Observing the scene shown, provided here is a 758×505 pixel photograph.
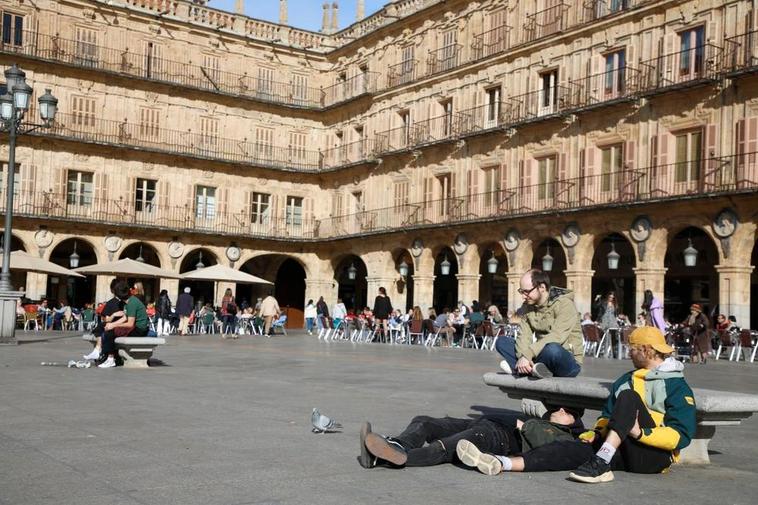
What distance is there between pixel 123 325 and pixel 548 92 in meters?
20.6

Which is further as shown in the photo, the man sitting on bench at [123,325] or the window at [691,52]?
the window at [691,52]

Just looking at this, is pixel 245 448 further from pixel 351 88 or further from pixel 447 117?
pixel 351 88

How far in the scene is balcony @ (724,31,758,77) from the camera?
23391 mm

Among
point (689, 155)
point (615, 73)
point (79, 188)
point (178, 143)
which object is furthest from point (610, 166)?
point (79, 188)

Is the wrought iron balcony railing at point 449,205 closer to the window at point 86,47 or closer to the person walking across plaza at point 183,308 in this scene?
the window at point 86,47

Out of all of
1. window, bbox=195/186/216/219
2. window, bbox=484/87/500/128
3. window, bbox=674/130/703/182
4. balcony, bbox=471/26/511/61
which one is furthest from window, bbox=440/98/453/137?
window, bbox=195/186/216/219

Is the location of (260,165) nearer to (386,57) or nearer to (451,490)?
(386,57)

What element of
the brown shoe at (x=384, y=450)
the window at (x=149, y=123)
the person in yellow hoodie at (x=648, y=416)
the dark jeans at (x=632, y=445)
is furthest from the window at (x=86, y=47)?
the dark jeans at (x=632, y=445)

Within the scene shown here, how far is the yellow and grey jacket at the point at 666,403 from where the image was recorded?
18.5ft

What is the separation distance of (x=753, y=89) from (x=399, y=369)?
14109 millimetres

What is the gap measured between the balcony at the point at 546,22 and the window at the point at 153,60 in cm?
1583

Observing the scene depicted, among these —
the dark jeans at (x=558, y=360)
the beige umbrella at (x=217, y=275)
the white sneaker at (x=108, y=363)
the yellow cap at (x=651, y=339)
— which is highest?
the beige umbrella at (x=217, y=275)

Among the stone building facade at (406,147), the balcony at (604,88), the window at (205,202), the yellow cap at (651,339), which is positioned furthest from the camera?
the window at (205,202)

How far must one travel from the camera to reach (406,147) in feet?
118
